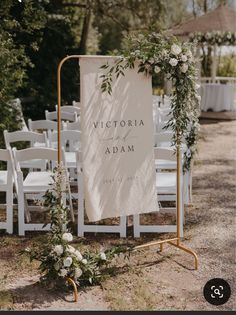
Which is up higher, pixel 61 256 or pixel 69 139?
pixel 69 139

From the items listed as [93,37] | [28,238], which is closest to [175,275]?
[28,238]

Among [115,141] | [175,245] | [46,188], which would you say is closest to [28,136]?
[46,188]

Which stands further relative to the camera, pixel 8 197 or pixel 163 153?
pixel 8 197

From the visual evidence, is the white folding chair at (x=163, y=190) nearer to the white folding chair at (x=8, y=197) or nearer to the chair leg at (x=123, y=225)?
the chair leg at (x=123, y=225)

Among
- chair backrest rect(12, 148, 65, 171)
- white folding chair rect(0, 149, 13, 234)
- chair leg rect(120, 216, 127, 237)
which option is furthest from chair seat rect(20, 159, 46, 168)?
chair leg rect(120, 216, 127, 237)

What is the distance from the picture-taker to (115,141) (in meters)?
5.14

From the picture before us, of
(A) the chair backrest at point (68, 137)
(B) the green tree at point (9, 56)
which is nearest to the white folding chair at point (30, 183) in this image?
(A) the chair backrest at point (68, 137)

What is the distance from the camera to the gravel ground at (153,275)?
455 cm

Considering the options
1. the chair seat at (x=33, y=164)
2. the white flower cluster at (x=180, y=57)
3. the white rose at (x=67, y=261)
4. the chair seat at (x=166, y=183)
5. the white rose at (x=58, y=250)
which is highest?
the white flower cluster at (x=180, y=57)

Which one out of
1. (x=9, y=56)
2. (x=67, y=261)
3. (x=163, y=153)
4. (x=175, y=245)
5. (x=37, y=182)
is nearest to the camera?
(x=67, y=261)

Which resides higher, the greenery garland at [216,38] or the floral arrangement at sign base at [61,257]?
the greenery garland at [216,38]

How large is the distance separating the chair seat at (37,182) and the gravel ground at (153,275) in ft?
1.78

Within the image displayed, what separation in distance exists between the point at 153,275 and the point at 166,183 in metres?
1.55

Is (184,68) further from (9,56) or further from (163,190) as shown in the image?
(9,56)
